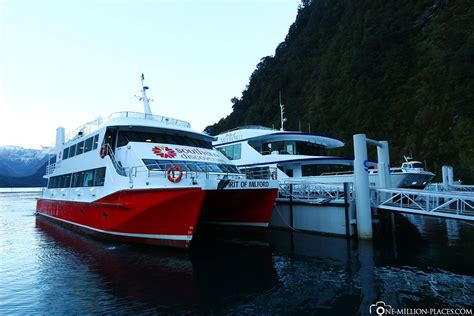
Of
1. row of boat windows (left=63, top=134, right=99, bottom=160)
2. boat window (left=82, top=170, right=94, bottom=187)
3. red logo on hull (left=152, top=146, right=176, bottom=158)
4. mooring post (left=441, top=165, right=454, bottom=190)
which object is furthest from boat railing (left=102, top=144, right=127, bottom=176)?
mooring post (left=441, top=165, right=454, bottom=190)

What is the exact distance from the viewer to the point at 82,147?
778 inches

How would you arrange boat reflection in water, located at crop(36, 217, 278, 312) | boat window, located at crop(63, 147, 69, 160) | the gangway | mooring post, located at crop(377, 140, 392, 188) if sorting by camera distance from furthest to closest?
boat window, located at crop(63, 147, 69, 160) → mooring post, located at crop(377, 140, 392, 188) → the gangway → boat reflection in water, located at crop(36, 217, 278, 312)

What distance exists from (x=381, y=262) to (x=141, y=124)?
12.2 meters

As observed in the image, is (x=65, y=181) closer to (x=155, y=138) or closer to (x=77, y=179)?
(x=77, y=179)

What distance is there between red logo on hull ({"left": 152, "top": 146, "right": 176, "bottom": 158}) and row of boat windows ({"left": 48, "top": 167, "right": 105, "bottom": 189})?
2940mm

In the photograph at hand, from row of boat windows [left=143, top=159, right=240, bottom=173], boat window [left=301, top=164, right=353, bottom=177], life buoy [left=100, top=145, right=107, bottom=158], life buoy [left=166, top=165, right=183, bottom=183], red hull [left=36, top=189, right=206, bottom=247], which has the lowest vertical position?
red hull [left=36, top=189, right=206, bottom=247]

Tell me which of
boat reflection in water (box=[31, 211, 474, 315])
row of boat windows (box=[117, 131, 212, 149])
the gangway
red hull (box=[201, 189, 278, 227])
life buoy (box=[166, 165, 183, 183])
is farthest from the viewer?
row of boat windows (box=[117, 131, 212, 149])

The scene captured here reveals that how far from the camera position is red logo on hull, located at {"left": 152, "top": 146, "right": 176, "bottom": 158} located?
1576cm

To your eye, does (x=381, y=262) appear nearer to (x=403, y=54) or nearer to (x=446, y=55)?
(x=446, y=55)


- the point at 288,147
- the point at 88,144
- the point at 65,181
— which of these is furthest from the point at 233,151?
the point at 65,181

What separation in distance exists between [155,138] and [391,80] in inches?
1659

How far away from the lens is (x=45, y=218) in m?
28.0

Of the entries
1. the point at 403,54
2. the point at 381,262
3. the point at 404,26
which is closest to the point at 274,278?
the point at 381,262

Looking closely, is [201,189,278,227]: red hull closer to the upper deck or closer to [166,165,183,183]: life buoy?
[166,165,183,183]: life buoy
